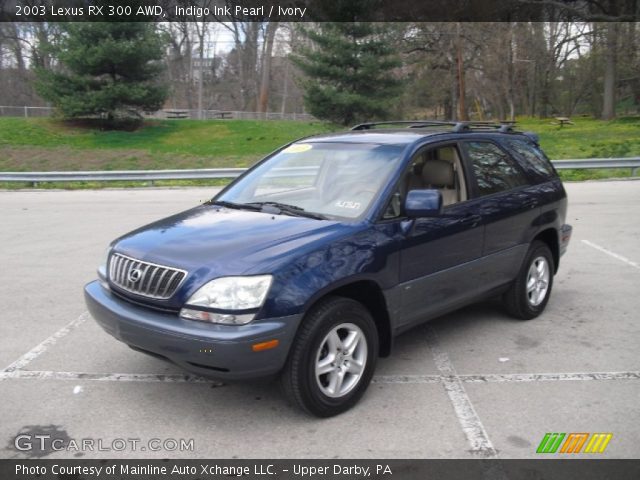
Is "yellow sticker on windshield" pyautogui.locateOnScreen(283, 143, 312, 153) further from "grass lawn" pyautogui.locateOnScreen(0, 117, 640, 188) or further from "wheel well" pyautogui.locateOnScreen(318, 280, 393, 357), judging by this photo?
"grass lawn" pyautogui.locateOnScreen(0, 117, 640, 188)

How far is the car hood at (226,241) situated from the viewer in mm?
3498

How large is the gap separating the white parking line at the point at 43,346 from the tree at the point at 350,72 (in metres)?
21.7

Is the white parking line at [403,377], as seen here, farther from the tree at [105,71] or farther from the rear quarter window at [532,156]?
the tree at [105,71]

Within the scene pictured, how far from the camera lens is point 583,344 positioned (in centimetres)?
498

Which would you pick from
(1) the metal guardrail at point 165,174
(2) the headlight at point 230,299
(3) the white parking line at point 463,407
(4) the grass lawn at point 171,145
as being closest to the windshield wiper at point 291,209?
(2) the headlight at point 230,299

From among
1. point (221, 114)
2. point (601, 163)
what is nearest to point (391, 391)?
point (601, 163)

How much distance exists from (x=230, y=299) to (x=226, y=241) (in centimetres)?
50

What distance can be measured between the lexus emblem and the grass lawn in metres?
15.3

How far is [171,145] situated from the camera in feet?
87.8

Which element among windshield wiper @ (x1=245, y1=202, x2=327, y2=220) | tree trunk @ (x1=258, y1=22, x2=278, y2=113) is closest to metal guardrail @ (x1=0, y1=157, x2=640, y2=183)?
windshield wiper @ (x1=245, y1=202, x2=327, y2=220)

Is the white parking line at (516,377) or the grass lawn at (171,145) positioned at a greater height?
the grass lawn at (171,145)

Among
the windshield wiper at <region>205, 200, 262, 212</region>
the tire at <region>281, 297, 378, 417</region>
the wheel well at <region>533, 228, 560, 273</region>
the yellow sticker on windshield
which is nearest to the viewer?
the tire at <region>281, 297, 378, 417</region>

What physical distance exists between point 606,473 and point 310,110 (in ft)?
83.6

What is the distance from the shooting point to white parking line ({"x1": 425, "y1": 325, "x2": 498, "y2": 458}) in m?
3.44
